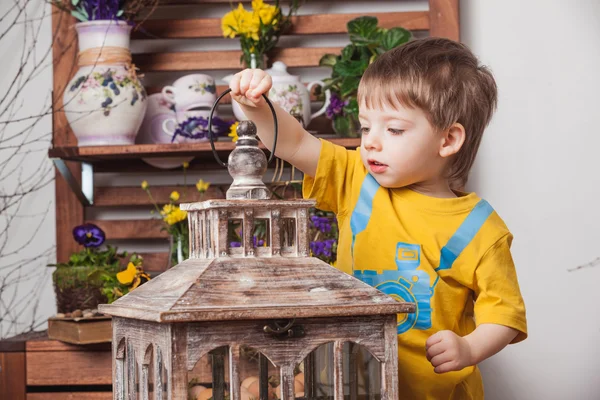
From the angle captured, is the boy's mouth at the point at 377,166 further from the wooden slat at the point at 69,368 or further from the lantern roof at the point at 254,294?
the wooden slat at the point at 69,368

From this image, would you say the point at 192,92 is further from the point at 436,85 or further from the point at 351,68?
the point at 436,85

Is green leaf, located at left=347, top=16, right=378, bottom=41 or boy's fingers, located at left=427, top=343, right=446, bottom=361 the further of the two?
green leaf, located at left=347, top=16, right=378, bottom=41

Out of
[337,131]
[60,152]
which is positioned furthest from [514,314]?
[60,152]

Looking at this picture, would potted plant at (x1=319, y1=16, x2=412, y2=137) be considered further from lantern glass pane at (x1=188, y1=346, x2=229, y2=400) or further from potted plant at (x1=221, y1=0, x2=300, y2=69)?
lantern glass pane at (x1=188, y1=346, x2=229, y2=400)

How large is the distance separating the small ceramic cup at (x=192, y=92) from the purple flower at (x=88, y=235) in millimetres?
368

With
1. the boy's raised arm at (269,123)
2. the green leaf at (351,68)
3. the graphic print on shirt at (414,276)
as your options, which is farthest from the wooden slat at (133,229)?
the graphic print on shirt at (414,276)

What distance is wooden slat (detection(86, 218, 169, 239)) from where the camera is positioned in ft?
7.18

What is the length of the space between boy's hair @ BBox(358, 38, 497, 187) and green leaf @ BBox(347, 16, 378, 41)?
0.80 m

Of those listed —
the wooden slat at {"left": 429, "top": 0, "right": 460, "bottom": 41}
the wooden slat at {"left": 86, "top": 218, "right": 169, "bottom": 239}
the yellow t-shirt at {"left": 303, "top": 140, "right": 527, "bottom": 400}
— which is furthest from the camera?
the wooden slat at {"left": 86, "top": 218, "right": 169, "bottom": 239}

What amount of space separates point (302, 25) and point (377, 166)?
3.66 feet

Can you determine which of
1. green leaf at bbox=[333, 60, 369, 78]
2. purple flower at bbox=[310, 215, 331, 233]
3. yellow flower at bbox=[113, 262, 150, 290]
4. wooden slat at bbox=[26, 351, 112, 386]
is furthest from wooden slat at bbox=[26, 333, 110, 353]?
green leaf at bbox=[333, 60, 369, 78]

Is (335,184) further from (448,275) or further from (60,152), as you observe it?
(60,152)

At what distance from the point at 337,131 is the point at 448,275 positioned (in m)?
0.91

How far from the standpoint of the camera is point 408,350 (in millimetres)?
1098
